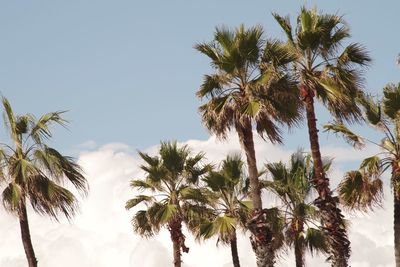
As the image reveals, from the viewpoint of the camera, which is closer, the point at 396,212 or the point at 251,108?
the point at 396,212

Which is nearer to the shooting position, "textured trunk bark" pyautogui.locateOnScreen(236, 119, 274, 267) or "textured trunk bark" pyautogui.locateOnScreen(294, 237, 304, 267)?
"textured trunk bark" pyautogui.locateOnScreen(236, 119, 274, 267)

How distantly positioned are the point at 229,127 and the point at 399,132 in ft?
19.1

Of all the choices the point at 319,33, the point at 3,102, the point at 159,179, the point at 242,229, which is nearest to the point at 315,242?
the point at 242,229

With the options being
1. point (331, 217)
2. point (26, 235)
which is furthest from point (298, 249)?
point (26, 235)

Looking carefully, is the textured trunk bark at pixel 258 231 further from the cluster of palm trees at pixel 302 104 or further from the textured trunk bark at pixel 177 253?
the textured trunk bark at pixel 177 253

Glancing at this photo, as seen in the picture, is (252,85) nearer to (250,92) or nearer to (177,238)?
(250,92)

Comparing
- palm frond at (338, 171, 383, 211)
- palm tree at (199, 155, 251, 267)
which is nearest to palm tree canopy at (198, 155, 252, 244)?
palm tree at (199, 155, 251, 267)

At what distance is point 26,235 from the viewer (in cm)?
2303

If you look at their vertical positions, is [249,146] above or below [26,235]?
above

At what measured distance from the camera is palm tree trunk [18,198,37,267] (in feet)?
74.9

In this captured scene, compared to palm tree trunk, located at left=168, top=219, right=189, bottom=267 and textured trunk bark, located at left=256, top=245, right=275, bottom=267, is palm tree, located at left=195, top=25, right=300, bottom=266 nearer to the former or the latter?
textured trunk bark, located at left=256, top=245, right=275, bottom=267

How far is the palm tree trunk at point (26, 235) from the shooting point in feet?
74.9

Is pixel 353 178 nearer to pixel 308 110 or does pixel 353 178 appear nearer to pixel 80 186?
pixel 308 110

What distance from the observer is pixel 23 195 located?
75.6 feet
